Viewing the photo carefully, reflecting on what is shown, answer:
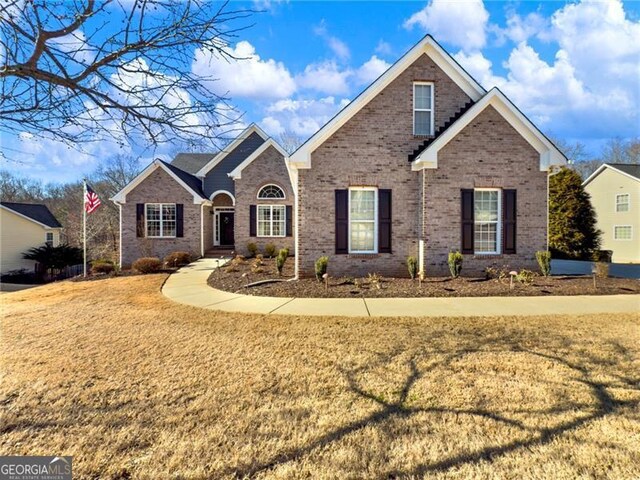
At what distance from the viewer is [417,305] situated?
24.6ft

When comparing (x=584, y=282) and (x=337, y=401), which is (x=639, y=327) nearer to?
(x=584, y=282)

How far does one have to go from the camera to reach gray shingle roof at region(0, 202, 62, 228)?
24.3 metres

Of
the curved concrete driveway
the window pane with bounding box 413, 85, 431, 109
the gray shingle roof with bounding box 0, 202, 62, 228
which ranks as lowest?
the curved concrete driveway

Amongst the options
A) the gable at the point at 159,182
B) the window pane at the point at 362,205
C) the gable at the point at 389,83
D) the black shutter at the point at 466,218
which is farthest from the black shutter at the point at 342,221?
the gable at the point at 159,182

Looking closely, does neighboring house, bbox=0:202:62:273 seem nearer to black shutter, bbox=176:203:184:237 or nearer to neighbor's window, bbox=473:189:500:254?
black shutter, bbox=176:203:184:237

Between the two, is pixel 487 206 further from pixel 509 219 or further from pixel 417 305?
pixel 417 305

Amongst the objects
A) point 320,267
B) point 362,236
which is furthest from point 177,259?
point 362,236

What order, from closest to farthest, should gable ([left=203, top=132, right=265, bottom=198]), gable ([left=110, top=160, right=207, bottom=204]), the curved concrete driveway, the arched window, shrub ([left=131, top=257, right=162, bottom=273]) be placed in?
the curved concrete driveway < shrub ([left=131, top=257, right=162, bottom=273]) < gable ([left=110, top=160, right=207, bottom=204]) < the arched window < gable ([left=203, top=132, right=265, bottom=198])

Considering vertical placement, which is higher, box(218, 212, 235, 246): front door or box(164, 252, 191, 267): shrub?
box(218, 212, 235, 246): front door

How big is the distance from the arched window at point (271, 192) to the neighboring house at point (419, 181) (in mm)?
7854

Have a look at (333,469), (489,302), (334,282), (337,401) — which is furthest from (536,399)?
(334,282)

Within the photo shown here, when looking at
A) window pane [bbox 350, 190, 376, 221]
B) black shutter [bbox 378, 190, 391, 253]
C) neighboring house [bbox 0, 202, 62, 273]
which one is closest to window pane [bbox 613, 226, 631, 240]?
black shutter [bbox 378, 190, 391, 253]

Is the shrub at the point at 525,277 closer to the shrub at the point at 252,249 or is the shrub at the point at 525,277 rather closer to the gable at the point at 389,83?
the gable at the point at 389,83

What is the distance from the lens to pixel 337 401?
3445 millimetres
